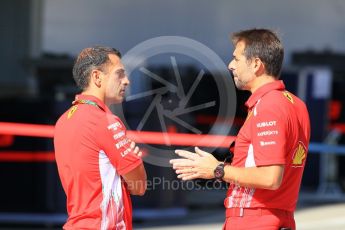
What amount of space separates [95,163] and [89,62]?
1.67ft

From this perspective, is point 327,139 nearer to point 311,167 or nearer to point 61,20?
point 311,167

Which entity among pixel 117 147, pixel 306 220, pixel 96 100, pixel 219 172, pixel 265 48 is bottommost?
pixel 306 220

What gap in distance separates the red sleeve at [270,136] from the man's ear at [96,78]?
0.80 m

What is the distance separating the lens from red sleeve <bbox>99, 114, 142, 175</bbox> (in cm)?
Result: 370

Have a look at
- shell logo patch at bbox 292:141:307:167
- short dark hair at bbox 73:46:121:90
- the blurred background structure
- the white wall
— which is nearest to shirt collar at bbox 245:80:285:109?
shell logo patch at bbox 292:141:307:167

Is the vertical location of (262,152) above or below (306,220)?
above

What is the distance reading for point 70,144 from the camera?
3760 mm

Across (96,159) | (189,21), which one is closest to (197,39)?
(189,21)

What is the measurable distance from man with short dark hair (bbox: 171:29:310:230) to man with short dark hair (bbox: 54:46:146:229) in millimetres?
264

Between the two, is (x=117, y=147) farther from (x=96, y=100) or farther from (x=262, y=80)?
(x=262, y=80)

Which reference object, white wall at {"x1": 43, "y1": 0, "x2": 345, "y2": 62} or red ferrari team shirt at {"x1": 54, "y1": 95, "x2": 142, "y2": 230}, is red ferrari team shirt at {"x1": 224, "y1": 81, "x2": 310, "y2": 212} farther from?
white wall at {"x1": 43, "y1": 0, "x2": 345, "y2": 62}

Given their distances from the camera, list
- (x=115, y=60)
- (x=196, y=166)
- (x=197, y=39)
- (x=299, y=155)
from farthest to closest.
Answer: (x=197, y=39), (x=115, y=60), (x=299, y=155), (x=196, y=166)

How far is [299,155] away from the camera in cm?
381

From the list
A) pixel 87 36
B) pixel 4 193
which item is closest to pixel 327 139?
pixel 87 36
